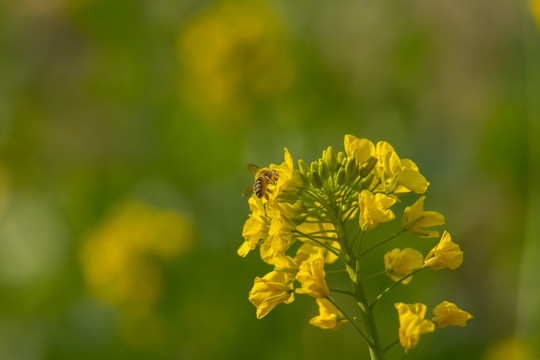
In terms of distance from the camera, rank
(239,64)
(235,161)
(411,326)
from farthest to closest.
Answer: (235,161) → (239,64) → (411,326)

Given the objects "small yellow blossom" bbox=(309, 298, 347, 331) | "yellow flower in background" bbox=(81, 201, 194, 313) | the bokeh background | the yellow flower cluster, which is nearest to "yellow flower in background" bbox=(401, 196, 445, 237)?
the yellow flower cluster

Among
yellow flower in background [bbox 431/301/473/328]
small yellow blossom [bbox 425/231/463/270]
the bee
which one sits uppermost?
the bee

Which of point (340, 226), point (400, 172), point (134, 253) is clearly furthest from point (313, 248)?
point (134, 253)

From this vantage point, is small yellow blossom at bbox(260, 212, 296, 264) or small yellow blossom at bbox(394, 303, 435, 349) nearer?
small yellow blossom at bbox(394, 303, 435, 349)

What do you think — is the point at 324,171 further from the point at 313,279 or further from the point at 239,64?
the point at 239,64

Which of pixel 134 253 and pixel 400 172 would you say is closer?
pixel 400 172

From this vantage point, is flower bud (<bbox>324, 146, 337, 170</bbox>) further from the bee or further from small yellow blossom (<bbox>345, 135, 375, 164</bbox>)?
the bee

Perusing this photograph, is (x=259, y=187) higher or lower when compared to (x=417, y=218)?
higher

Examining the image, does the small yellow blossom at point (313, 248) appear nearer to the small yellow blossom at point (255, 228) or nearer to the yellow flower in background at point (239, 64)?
the small yellow blossom at point (255, 228)
